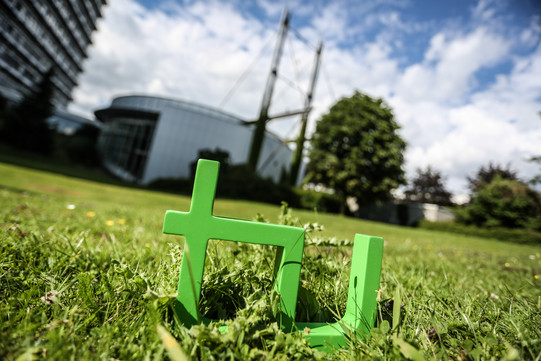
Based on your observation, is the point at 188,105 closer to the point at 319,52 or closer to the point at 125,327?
the point at 319,52

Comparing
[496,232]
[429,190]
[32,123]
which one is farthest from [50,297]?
[429,190]

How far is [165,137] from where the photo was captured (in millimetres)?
19000

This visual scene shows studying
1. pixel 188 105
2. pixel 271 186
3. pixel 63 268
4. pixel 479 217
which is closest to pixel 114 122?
pixel 188 105

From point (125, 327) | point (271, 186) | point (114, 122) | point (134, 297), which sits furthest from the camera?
point (114, 122)

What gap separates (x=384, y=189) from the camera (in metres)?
17.3

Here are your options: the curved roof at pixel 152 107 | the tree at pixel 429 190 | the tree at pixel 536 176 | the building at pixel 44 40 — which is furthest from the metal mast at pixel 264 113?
the building at pixel 44 40

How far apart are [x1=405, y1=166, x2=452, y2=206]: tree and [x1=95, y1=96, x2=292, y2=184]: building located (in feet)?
Result: 60.0

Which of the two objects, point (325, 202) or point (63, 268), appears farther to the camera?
point (325, 202)

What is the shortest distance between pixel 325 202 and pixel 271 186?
5.08 metres

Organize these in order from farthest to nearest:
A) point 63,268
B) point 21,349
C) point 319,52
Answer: point 319,52 → point 63,268 → point 21,349

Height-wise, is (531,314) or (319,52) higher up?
(319,52)

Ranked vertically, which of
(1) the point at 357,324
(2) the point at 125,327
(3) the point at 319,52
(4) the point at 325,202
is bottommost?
(2) the point at 125,327

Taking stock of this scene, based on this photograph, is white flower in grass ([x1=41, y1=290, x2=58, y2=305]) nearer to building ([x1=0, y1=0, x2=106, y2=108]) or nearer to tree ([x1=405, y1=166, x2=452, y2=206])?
tree ([x1=405, y1=166, x2=452, y2=206])

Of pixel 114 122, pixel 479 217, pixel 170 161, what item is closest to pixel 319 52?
pixel 170 161
